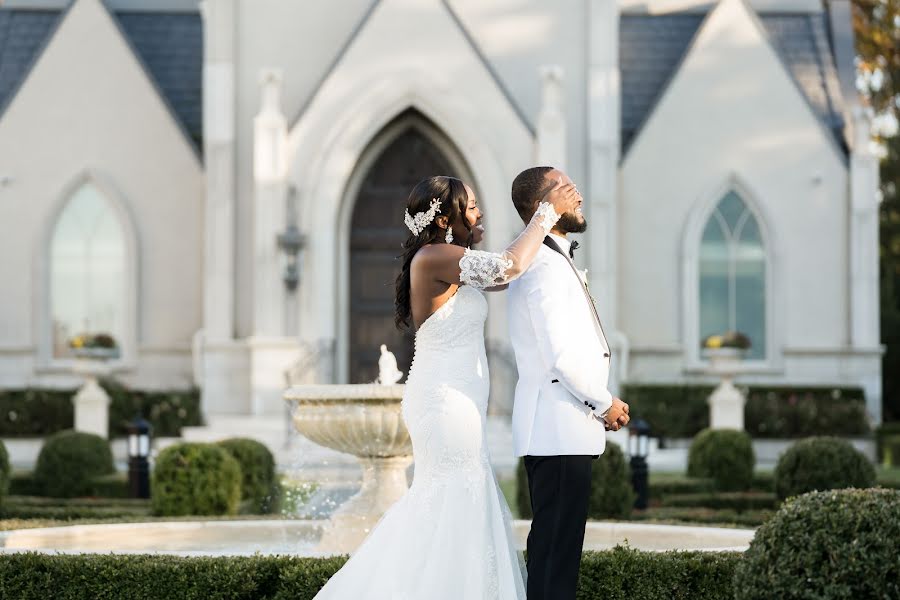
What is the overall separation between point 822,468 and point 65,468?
7.83 m

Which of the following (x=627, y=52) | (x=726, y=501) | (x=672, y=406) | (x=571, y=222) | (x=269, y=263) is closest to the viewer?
(x=571, y=222)

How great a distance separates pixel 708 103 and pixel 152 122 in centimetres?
886

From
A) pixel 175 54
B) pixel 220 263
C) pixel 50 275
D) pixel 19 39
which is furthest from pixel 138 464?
pixel 19 39

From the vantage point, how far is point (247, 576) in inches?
310

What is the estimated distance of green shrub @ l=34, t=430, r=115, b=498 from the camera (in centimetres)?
1655

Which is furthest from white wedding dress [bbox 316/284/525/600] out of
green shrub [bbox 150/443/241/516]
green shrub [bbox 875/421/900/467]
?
green shrub [bbox 875/421/900/467]

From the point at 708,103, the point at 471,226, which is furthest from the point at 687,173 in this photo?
the point at 471,226

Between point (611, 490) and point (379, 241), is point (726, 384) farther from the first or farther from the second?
point (611, 490)

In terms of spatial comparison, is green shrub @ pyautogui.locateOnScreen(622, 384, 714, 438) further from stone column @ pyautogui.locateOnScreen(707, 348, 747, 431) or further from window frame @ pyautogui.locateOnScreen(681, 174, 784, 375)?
stone column @ pyautogui.locateOnScreen(707, 348, 747, 431)

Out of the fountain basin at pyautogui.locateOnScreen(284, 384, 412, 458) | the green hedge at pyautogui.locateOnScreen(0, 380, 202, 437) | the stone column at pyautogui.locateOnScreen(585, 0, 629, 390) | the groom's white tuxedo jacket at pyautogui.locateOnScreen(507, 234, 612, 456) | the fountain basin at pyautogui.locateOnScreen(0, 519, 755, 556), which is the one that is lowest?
the fountain basin at pyautogui.locateOnScreen(0, 519, 755, 556)

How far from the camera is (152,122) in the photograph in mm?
25109

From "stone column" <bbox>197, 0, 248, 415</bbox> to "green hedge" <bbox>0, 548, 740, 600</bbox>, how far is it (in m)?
15.1

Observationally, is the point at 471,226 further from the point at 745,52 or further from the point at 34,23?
the point at 34,23

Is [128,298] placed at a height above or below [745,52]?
below
